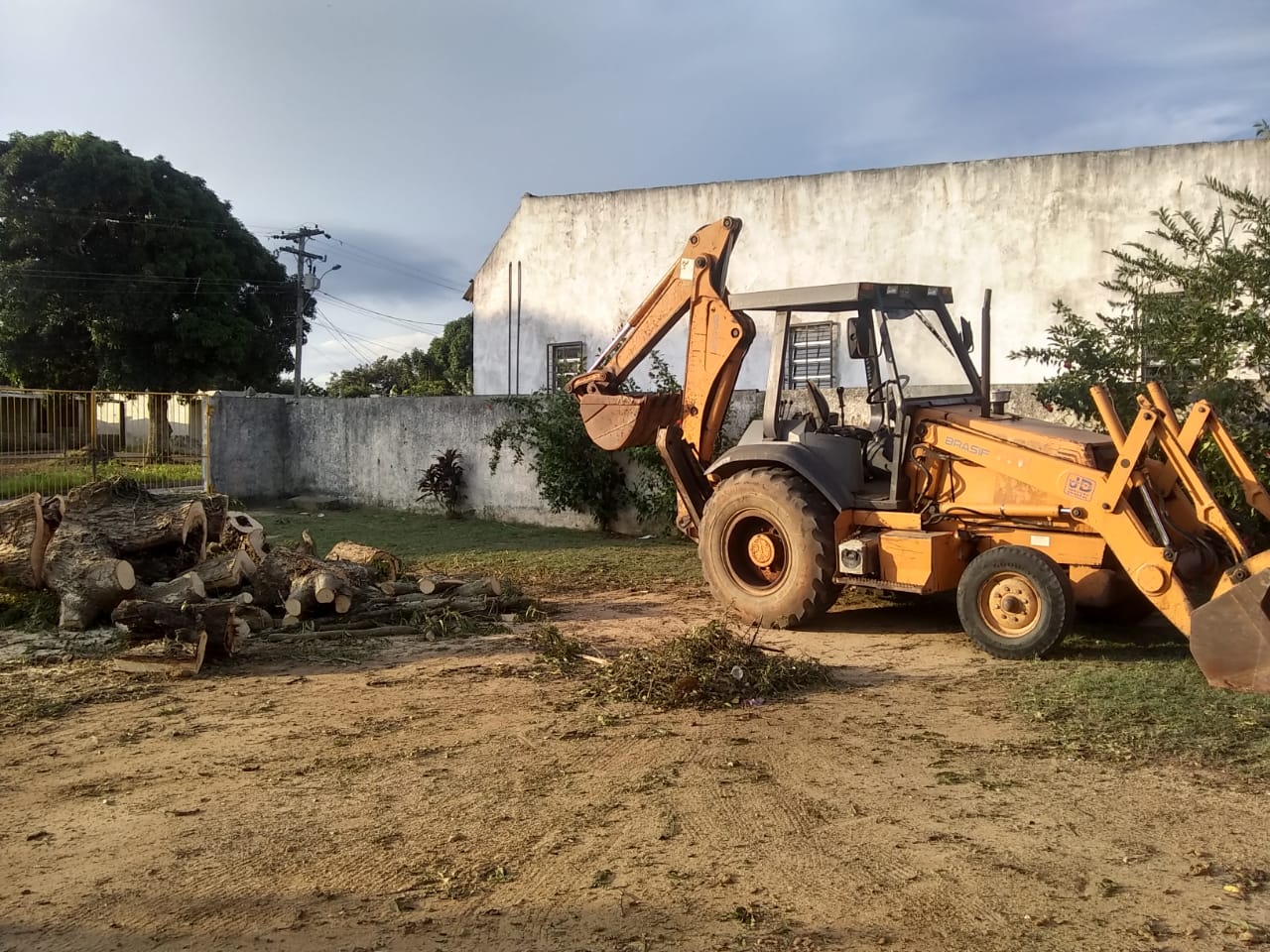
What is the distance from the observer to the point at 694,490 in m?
9.41

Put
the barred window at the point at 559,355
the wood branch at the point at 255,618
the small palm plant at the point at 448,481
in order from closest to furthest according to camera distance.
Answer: the wood branch at the point at 255,618
the small palm plant at the point at 448,481
the barred window at the point at 559,355

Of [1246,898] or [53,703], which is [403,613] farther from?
[1246,898]

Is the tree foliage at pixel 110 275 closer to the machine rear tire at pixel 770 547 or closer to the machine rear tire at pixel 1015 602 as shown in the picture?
the machine rear tire at pixel 770 547

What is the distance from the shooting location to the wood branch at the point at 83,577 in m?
8.12

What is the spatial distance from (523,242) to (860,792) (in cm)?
1937

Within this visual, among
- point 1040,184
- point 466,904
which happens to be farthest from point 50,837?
point 1040,184

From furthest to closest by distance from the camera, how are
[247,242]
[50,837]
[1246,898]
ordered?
1. [247,242]
2. [50,837]
3. [1246,898]

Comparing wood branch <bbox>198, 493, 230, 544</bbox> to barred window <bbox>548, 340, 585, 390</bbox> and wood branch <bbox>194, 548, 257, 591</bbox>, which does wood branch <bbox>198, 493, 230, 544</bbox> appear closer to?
wood branch <bbox>194, 548, 257, 591</bbox>

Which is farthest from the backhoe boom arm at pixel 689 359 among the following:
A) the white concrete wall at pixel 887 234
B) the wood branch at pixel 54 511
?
the white concrete wall at pixel 887 234

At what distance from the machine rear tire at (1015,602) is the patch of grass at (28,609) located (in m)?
6.86

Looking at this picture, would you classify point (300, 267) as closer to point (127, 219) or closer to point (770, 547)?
point (127, 219)

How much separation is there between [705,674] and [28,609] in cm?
583

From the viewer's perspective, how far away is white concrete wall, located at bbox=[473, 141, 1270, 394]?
1636 cm

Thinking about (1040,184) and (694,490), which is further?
(1040,184)
